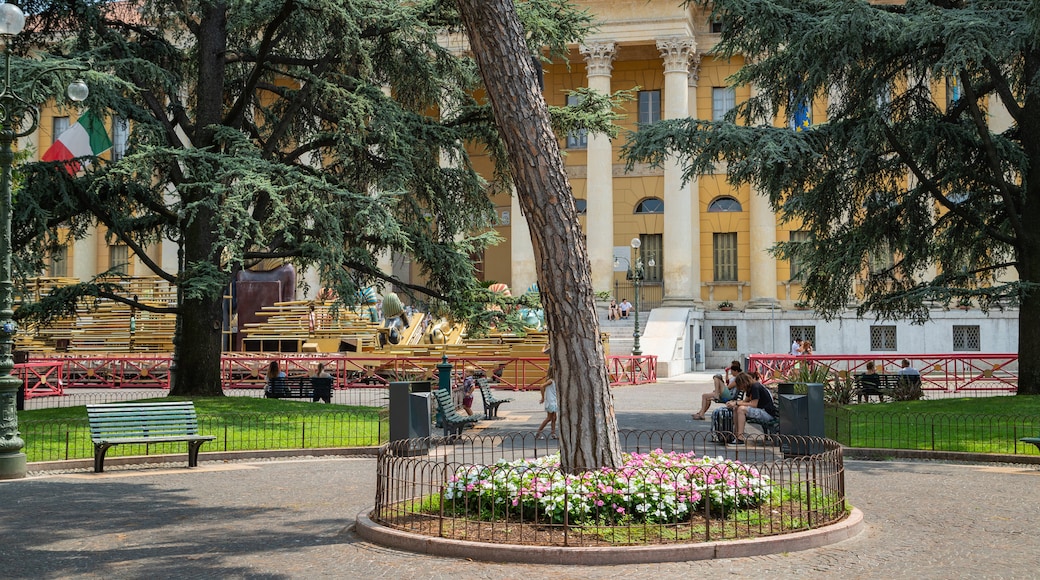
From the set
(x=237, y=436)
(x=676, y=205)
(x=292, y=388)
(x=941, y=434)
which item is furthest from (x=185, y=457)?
(x=676, y=205)

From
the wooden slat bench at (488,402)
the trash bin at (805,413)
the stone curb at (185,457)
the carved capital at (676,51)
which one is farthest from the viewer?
the carved capital at (676,51)

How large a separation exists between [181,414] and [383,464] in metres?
5.79

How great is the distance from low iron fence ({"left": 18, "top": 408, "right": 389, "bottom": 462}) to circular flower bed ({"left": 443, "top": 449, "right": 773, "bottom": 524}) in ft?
23.4

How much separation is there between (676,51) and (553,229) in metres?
37.3

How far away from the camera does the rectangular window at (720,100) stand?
1955 inches

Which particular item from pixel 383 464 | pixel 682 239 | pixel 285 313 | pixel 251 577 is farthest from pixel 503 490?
pixel 682 239

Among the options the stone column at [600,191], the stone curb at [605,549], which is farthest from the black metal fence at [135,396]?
the stone curb at [605,549]

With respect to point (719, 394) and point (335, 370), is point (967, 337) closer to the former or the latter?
point (335, 370)

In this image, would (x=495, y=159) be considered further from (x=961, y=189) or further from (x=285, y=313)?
(x=285, y=313)

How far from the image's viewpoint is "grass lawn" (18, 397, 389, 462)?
16.9 m

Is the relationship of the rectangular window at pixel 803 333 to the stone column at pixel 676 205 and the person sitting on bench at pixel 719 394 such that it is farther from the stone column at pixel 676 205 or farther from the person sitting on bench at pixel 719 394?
the person sitting on bench at pixel 719 394

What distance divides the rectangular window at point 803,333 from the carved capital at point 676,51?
11602mm

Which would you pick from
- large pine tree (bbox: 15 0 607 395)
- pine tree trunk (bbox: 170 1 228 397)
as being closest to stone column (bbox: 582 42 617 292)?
large pine tree (bbox: 15 0 607 395)

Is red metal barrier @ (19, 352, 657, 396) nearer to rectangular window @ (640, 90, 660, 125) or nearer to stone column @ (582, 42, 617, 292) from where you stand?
stone column @ (582, 42, 617, 292)
